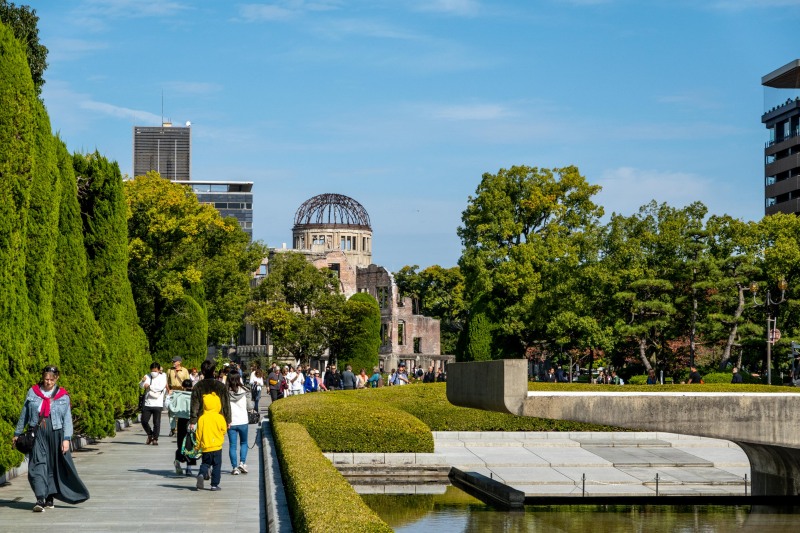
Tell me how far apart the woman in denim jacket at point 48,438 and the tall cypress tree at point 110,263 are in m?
10.7

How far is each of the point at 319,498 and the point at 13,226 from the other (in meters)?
6.30

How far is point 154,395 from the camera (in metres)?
22.3

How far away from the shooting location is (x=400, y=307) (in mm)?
91375

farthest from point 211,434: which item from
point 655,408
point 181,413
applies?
point 655,408

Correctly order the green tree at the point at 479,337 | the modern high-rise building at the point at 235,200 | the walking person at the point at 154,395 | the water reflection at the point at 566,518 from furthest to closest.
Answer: the modern high-rise building at the point at 235,200 < the green tree at the point at 479,337 < the walking person at the point at 154,395 < the water reflection at the point at 566,518

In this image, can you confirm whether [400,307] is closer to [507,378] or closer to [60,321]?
[60,321]

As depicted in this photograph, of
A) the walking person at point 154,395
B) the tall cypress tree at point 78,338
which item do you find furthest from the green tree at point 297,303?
the tall cypress tree at point 78,338

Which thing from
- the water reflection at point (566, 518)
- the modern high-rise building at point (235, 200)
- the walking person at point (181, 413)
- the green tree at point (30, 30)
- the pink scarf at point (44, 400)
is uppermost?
the modern high-rise building at point (235, 200)

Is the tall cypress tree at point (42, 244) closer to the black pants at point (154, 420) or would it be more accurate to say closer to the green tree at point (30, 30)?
the black pants at point (154, 420)

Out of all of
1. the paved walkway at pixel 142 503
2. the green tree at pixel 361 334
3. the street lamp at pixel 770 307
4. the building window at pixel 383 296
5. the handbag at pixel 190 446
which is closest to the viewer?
the paved walkway at pixel 142 503

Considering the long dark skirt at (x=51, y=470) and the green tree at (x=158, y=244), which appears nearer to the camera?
the long dark skirt at (x=51, y=470)

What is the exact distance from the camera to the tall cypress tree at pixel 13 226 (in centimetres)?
1420

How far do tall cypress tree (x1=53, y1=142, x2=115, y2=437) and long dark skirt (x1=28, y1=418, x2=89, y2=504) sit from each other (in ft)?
22.1

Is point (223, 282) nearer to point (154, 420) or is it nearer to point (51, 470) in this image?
point (154, 420)
